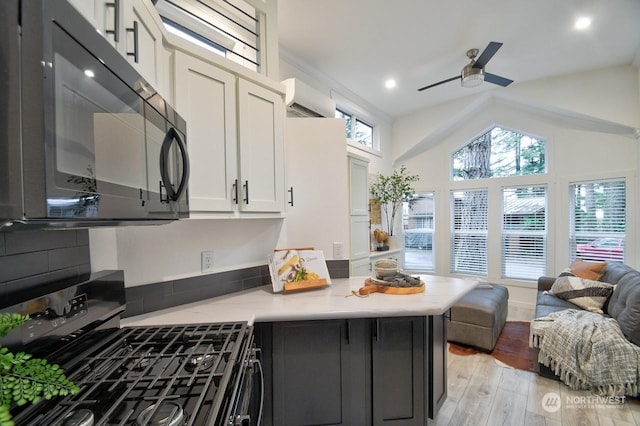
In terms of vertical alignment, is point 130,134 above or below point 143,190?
above

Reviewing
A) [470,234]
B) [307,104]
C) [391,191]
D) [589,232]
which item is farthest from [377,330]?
[589,232]

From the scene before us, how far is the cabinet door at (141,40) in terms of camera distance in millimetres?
989

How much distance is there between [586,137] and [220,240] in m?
4.94

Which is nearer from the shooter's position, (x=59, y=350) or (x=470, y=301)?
(x=59, y=350)

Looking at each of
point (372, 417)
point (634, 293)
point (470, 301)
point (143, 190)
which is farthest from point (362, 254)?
point (143, 190)

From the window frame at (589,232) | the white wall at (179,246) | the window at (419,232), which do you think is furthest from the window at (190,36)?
the window frame at (589,232)

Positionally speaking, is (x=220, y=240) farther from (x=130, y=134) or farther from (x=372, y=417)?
(x=372, y=417)

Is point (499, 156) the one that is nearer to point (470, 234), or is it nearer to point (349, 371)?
point (470, 234)

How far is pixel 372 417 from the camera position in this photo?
61.8 inches

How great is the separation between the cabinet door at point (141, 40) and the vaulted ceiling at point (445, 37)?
1.75m

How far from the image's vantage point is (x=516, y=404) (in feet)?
6.95

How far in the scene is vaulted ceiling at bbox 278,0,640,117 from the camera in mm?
2602

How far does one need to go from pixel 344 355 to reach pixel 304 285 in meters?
0.49

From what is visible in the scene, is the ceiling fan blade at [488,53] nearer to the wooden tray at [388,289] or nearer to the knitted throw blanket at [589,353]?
the wooden tray at [388,289]
